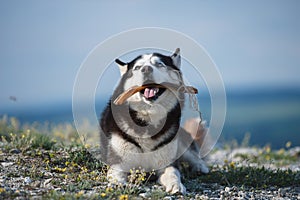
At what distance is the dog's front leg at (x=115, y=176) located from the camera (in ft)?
17.3

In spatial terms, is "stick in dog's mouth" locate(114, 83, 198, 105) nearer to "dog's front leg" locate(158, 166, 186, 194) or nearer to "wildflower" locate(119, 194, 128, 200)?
"dog's front leg" locate(158, 166, 186, 194)

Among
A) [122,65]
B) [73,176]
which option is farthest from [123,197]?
[122,65]

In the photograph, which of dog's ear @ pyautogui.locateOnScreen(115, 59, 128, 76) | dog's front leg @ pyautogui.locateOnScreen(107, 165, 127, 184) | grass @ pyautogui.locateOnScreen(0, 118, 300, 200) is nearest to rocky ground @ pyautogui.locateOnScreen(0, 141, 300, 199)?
Result: grass @ pyautogui.locateOnScreen(0, 118, 300, 200)

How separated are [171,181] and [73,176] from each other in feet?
4.17

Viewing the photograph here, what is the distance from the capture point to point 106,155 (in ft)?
19.2

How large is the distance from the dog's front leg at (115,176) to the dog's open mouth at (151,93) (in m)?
1.05

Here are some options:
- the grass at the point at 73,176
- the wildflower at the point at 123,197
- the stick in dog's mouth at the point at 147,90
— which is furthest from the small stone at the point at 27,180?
the stick in dog's mouth at the point at 147,90

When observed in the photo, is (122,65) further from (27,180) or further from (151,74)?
(27,180)

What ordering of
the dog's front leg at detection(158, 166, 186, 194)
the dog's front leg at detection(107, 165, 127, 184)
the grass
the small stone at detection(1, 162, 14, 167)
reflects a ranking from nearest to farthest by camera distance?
the grass → the dog's front leg at detection(158, 166, 186, 194) → the dog's front leg at detection(107, 165, 127, 184) → the small stone at detection(1, 162, 14, 167)

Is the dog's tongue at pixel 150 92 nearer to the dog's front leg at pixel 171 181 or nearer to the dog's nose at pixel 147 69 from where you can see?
the dog's nose at pixel 147 69

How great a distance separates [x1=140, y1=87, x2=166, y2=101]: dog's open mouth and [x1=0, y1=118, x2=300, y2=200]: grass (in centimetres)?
94

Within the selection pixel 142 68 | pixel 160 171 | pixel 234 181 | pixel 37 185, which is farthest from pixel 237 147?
pixel 37 185

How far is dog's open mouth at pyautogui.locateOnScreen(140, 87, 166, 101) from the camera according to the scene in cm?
530

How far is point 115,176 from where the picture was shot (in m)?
5.40
